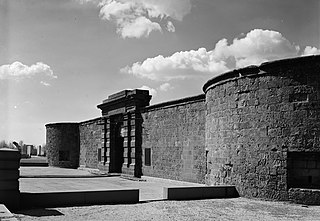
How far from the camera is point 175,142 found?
16.5m

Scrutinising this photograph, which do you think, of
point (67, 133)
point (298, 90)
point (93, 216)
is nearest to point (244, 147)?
point (298, 90)

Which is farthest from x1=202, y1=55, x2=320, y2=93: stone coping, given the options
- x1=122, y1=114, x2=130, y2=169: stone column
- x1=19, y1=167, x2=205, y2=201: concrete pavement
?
x1=122, y1=114, x2=130, y2=169: stone column

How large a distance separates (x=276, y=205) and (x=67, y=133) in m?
23.3

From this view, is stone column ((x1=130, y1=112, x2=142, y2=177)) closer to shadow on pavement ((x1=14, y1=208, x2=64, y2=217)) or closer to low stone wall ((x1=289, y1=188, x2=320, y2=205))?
low stone wall ((x1=289, y1=188, x2=320, y2=205))

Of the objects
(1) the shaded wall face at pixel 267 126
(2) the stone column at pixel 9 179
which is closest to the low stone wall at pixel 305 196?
(1) the shaded wall face at pixel 267 126

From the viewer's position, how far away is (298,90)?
10141mm

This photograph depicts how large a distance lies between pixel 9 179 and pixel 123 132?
12.9 meters

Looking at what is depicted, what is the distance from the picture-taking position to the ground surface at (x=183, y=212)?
308 inches

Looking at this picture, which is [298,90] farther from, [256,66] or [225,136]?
[225,136]

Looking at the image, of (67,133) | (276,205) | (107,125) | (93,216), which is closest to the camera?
(93,216)

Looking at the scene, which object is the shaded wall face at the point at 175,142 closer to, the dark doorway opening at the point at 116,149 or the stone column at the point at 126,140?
the stone column at the point at 126,140

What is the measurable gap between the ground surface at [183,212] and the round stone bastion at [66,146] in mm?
21647

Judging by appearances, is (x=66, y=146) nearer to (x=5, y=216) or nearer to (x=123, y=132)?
(x=123, y=132)

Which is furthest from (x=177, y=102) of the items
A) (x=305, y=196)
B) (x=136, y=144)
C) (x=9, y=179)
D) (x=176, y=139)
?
(x=9, y=179)
